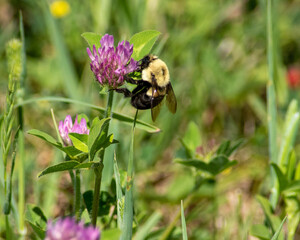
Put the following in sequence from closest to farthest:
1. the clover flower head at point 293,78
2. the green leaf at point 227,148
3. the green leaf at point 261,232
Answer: the green leaf at point 261,232, the green leaf at point 227,148, the clover flower head at point 293,78

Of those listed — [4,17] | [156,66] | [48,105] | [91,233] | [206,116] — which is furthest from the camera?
[4,17]

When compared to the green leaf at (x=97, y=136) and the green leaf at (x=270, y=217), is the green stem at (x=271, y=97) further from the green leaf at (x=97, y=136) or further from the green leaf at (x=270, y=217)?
the green leaf at (x=97, y=136)

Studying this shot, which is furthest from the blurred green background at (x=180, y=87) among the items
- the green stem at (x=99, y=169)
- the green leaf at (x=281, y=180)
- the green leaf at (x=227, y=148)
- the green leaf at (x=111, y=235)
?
the green leaf at (x=111, y=235)

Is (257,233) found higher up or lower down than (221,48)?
lower down

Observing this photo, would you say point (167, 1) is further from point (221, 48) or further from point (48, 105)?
point (48, 105)

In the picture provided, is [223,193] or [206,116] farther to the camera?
[206,116]

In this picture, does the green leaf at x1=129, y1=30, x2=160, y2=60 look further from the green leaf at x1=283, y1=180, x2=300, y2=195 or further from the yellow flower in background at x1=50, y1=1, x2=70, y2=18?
→ the yellow flower in background at x1=50, y1=1, x2=70, y2=18

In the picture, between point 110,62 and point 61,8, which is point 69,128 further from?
point 61,8

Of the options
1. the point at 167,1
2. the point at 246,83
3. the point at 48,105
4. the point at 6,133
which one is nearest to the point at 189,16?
the point at 167,1
